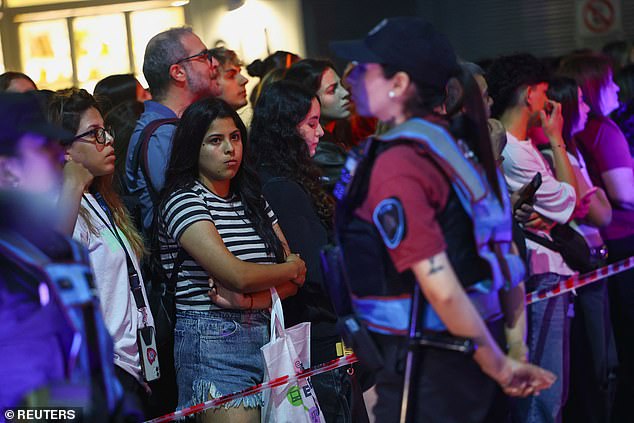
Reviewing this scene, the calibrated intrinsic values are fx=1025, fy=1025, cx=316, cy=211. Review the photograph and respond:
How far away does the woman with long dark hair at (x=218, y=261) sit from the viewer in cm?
432

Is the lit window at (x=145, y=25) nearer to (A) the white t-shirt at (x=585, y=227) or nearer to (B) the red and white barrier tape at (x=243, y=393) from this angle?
(A) the white t-shirt at (x=585, y=227)

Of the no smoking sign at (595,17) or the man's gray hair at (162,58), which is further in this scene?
the no smoking sign at (595,17)

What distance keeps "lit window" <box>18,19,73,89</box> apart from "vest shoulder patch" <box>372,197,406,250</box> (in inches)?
196

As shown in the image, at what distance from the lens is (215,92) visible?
18.1 feet

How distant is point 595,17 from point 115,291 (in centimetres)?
720

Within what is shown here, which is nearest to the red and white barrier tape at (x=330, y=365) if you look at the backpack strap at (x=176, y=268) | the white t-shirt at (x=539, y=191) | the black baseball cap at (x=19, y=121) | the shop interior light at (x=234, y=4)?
the white t-shirt at (x=539, y=191)

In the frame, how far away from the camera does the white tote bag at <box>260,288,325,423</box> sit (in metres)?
4.41

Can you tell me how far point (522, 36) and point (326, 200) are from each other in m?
5.48

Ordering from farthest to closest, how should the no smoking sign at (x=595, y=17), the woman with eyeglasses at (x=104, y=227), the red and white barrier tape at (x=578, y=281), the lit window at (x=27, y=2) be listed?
the no smoking sign at (x=595, y=17) → the lit window at (x=27, y=2) → the red and white barrier tape at (x=578, y=281) → the woman with eyeglasses at (x=104, y=227)

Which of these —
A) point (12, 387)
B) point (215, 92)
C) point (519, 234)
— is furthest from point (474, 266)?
point (215, 92)

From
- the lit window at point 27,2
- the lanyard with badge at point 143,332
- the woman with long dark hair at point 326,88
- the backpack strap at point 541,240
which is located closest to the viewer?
the lanyard with badge at point 143,332

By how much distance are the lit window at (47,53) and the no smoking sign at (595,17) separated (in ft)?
16.5

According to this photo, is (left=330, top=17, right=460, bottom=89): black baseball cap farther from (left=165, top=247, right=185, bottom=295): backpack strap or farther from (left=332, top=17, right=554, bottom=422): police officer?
(left=165, top=247, right=185, bottom=295): backpack strap

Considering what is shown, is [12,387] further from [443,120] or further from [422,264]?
[443,120]
